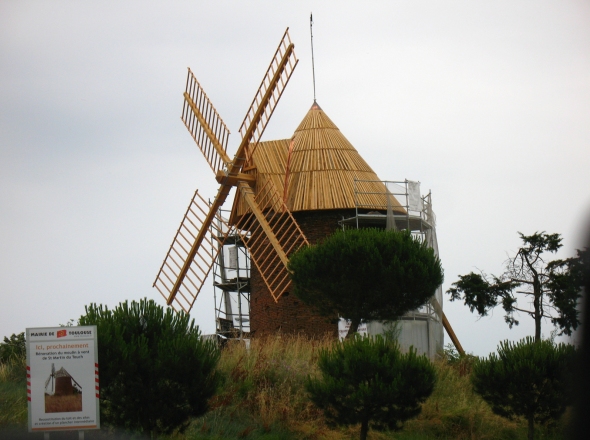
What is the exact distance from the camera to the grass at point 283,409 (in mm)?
21156

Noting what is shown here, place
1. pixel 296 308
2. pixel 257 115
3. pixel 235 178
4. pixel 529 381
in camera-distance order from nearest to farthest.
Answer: pixel 529 381, pixel 296 308, pixel 257 115, pixel 235 178

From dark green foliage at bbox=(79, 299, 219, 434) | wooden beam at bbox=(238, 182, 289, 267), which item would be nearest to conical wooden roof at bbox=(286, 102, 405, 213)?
wooden beam at bbox=(238, 182, 289, 267)

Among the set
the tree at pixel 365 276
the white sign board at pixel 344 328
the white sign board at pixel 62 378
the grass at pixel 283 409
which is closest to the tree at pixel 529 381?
the grass at pixel 283 409

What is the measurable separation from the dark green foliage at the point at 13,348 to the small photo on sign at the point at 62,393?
30.7ft

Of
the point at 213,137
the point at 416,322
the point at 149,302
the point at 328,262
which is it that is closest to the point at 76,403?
the point at 149,302

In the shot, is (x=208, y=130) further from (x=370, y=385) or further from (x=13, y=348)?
(x=370, y=385)

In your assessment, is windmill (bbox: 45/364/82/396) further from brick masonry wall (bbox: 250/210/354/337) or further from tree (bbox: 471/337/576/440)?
brick masonry wall (bbox: 250/210/354/337)

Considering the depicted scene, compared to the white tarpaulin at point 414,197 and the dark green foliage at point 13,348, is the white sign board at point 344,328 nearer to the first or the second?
the white tarpaulin at point 414,197

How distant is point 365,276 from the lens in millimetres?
25766

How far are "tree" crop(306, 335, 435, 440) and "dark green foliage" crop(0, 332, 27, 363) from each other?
8897 millimetres

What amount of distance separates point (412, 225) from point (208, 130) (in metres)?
7.32

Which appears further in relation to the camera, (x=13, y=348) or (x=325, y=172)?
(x=325, y=172)

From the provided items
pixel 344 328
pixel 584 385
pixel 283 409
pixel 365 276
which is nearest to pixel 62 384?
pixel 283 409

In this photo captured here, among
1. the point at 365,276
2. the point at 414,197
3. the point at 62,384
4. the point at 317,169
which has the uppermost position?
the point at 317,169
